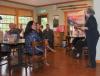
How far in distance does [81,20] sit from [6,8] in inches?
183

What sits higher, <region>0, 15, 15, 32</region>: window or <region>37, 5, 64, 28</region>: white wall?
<region>37, 5, 64, 28</region>: white wall

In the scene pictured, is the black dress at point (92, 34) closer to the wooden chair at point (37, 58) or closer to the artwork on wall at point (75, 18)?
the wooden chair at point (37, 58)

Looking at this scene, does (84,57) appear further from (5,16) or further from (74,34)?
(5,16)

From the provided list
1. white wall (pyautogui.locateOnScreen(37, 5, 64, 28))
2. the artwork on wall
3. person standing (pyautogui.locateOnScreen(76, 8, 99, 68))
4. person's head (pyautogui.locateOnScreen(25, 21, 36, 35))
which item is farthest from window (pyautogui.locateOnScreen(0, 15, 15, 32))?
person standing (pyautogui.locateOnScreen(76, 8, 99, 68))

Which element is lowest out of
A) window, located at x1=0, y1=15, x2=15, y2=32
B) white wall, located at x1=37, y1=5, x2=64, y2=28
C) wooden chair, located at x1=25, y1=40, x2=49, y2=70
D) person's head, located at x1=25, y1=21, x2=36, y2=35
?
wooden chair, located at x1=25, y1=40, x2=49, y2=70

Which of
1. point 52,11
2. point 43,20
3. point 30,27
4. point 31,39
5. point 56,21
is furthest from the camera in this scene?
point 43,20

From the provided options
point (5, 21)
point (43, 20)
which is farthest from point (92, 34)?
A: point (43, 20)

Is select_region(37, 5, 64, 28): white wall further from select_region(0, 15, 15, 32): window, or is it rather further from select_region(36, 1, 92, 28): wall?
select_region(0, 15, 15, 32): window

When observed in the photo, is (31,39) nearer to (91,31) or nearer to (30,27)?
(30,27)

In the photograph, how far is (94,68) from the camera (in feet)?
18.2

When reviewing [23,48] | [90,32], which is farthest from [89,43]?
[23,48]

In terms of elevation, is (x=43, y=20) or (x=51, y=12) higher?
(x=51, y=12)

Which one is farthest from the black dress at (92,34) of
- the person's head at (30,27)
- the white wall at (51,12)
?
the white wall at (51,12)

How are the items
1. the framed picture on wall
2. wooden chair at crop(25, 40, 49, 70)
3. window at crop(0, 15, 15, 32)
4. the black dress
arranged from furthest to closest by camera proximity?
the framed picture on wall → window at crop(0, 15, 15, 32) → the black dress → wooden chair at crop(25, 40, 49, 70)
